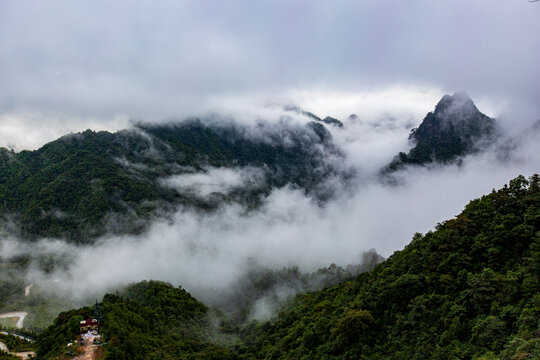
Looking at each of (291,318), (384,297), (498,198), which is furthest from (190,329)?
(498,198)

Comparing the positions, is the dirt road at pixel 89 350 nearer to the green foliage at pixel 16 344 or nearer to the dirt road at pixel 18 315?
the green foliage at pixel 16 344

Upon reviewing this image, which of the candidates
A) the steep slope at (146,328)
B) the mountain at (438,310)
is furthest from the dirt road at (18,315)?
the mountain at (438,310)

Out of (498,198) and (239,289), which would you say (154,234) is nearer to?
(239,289)

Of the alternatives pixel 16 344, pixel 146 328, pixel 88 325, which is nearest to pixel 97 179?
pixel 16 344

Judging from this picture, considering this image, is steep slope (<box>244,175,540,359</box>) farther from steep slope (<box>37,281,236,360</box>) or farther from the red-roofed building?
the red-roofed building

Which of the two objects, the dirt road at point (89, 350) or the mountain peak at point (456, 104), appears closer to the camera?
the dirt road at point (89, 350)

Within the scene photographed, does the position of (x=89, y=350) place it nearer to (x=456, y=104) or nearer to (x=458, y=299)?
(x=458, y=299)
